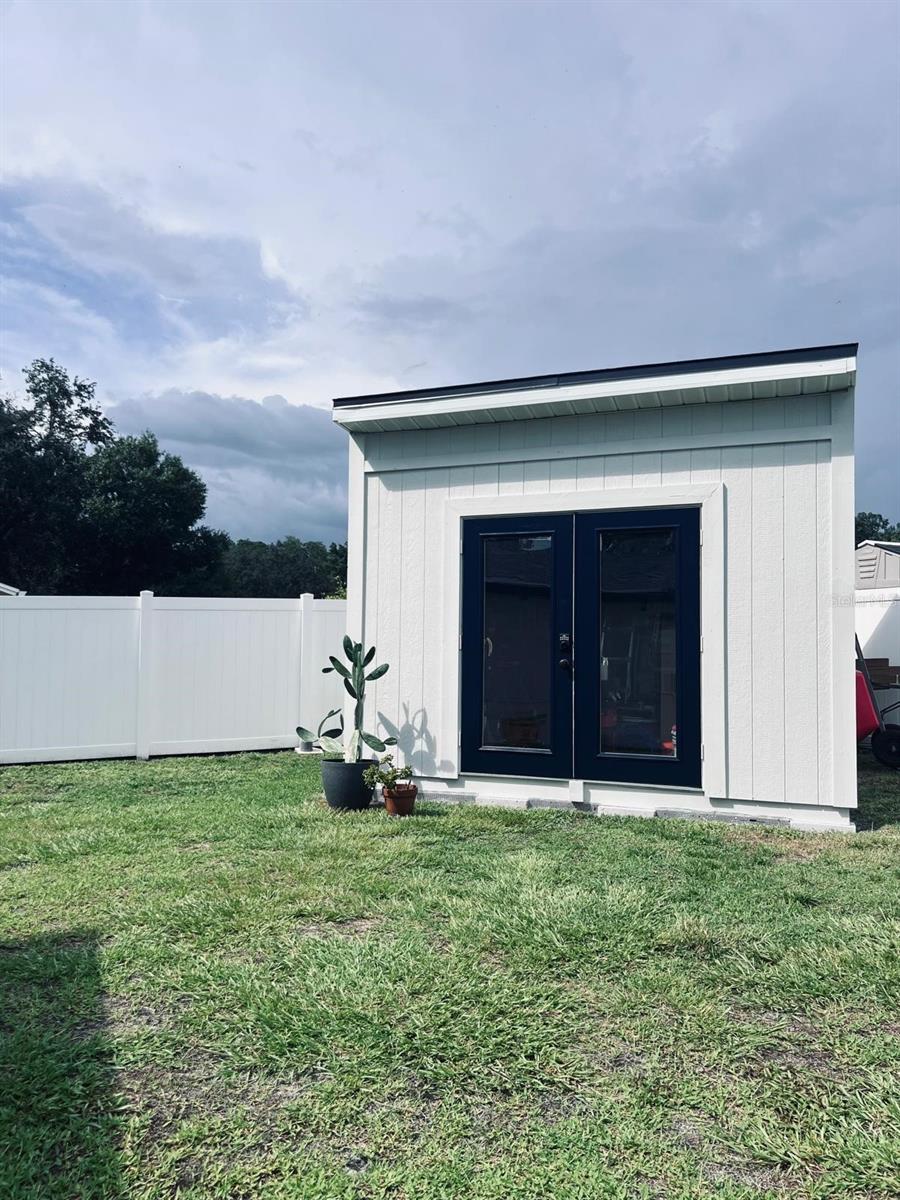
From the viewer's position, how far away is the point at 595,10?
23.3 feet

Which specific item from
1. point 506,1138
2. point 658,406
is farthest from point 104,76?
point 506,1138

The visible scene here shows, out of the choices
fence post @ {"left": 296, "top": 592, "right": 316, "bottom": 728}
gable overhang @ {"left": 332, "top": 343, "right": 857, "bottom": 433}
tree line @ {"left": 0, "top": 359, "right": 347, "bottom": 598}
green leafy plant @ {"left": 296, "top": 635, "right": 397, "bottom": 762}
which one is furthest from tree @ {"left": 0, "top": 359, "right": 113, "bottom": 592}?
gable overhang @ {"left": 332, "top": 343, "right": 857, "bottom": 433}

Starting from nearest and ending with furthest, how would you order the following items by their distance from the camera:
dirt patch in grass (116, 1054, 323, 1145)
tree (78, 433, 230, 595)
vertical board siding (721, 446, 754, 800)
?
dirt patch in grass (116, 1054, 323, 1145)
vertical board siding (721, 446, 754, 800)
tree (78, 433, 230, 595)

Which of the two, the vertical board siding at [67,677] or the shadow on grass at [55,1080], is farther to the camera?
the vertical board siding at [67,677]

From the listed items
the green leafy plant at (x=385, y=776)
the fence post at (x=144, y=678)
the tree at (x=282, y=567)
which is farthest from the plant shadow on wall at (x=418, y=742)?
the tree at (x=282, y=567)

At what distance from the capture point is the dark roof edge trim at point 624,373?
5121 millimetres

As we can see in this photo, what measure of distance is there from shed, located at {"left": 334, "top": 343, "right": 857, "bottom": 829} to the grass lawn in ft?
3.50

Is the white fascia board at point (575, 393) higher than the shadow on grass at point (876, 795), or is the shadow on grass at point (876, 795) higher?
the white fascia board at point (575, 393)

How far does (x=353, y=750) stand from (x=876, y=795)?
13.8ft

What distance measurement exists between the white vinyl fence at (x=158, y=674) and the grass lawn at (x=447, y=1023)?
3565 mm

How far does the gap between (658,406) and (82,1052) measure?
4880 millimetres

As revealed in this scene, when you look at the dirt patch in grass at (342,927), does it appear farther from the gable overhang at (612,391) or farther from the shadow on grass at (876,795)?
the gable overhang at (612,391)

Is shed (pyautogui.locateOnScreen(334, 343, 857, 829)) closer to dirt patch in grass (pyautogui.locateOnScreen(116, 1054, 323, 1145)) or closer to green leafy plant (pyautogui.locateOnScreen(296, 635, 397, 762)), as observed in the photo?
green leafy plant (pyautogui.locateOnScreen(296, 635, 397, 762))

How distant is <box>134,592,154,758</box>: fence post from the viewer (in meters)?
8.00
